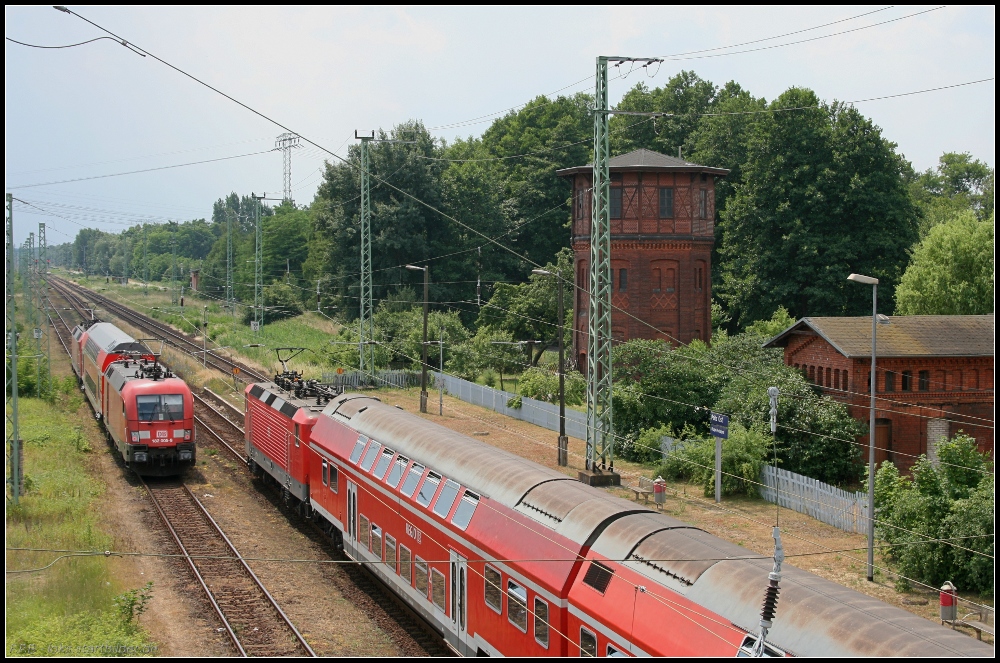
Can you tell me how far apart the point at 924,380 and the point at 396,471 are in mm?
22287

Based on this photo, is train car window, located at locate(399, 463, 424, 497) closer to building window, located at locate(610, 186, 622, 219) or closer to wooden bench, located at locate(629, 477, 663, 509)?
wooden bench, located at locate(629, 477, 663, 509)

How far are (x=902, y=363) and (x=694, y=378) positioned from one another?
24.1 feet

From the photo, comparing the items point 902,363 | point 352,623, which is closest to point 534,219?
point 902,363

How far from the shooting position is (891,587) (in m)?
22.2

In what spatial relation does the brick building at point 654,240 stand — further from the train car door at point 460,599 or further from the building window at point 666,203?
the train car door at point 460,599

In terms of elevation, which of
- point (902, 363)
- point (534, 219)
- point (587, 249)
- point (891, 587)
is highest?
point (534, 219)

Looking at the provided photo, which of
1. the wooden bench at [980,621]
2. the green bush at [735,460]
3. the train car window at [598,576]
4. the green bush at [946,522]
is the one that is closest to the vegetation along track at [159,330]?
the green bush at [735,460]

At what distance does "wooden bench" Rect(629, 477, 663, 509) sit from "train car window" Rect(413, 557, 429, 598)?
41.9 ft

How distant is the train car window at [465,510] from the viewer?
14797 mm

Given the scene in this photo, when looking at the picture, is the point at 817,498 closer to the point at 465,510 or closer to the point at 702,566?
the point at 465,510

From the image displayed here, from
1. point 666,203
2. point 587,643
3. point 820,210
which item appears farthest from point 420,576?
point 820,210

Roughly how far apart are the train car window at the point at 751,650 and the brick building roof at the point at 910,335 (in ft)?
78.9

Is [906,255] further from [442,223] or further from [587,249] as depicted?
[442,223]

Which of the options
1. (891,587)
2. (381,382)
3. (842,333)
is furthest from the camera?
(381,382)
